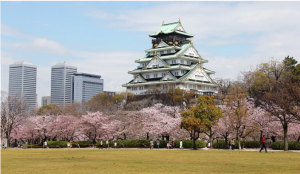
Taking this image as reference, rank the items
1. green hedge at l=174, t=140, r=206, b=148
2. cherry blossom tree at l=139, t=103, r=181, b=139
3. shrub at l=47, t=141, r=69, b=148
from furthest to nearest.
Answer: shrub at l=47, t=141, r=69, b=148
cherry blossom tree at l=139, t=103, r=181, b=139
green hedge at l=174, t=140, r=206, b=148

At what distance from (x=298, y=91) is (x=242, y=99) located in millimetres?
8127

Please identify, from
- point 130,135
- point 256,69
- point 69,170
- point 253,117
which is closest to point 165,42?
point 256,69

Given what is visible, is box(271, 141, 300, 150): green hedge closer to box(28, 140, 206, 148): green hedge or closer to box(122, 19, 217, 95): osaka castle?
box(28, 140, 206, 148): green hedge

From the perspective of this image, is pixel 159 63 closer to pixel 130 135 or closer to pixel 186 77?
pixel 186 77

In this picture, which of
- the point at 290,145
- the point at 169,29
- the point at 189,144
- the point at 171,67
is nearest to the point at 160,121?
the point at 189,144

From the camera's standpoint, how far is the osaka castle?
9225 cm

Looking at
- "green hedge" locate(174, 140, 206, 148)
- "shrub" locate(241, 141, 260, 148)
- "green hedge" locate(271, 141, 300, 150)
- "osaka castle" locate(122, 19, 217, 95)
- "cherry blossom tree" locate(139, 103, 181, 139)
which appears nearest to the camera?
"green hedge" locate(271, 141, 300, 150)

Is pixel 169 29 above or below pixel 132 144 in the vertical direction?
above

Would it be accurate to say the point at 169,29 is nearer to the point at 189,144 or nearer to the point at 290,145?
the point at 189,144

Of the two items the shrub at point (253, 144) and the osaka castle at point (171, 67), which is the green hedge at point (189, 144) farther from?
the osaka castle at point (171, 67)

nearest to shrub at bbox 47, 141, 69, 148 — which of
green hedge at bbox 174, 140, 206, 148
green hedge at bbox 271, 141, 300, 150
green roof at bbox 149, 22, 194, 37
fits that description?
green hedge at bbox 174, 140, 206, 148

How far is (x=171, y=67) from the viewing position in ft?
306

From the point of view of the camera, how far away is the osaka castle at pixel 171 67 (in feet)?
303

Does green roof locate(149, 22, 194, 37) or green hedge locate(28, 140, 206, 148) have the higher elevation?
green roof locate(149, 22, 194, 37)
